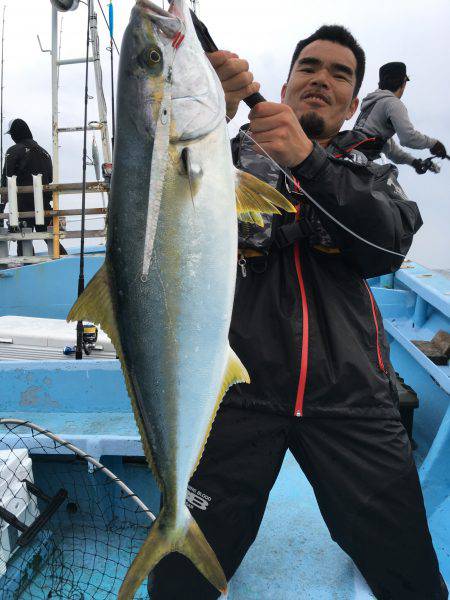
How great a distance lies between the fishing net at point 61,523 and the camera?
2316mm

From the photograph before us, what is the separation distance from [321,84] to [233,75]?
0.76 m

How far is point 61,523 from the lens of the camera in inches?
111

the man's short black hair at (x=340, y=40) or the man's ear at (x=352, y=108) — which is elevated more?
the man's short black hair at (x=340, y=40)

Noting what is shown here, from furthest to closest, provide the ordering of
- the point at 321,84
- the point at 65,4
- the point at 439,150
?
1. the point at 65,4
2. the point at 439,150
3. the point at 321,84

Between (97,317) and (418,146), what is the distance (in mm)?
5408

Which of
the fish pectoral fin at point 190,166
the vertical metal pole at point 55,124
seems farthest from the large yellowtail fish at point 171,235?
the vertical metal pole at point 55,124

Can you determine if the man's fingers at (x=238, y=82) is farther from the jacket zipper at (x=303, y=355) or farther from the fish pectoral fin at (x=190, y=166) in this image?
the jacket zipper at (x=303, y=355)

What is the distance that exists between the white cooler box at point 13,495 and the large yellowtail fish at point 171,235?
3.90 feet

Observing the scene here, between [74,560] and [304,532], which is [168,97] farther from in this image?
[74,560]

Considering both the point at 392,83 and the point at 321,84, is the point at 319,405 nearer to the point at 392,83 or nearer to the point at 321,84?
the point at 321,84

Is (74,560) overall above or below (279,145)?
below

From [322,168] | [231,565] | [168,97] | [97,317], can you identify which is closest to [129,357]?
[97,317]

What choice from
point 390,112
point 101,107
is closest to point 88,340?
point 390,112

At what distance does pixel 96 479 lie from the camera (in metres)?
2.72
